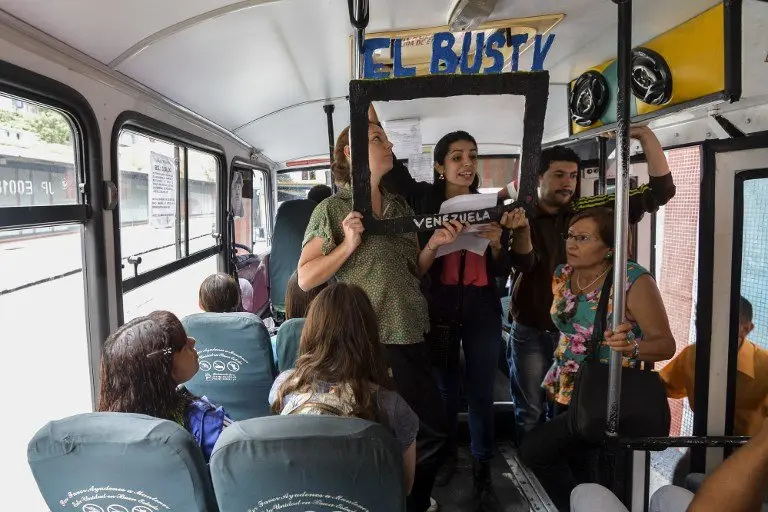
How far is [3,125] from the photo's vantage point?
64.1 inches

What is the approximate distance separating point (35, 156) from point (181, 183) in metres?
1.43

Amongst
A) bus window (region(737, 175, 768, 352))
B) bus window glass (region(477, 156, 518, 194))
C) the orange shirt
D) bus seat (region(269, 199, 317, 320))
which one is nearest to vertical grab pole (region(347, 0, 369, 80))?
bus window (region(737, 175, 768, 352))

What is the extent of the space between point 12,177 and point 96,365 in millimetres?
869

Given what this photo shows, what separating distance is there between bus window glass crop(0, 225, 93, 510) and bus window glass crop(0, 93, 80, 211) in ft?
0.39

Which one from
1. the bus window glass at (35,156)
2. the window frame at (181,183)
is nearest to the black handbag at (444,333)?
the window frame at (181,183)

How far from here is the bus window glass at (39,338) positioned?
1.76 meters

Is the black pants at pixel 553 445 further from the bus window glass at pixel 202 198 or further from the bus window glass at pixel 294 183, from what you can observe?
the bus window glass at pixel 294 183

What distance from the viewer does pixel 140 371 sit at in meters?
1.59

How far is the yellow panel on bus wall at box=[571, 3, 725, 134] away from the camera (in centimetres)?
175

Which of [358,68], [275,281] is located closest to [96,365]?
[358,68]

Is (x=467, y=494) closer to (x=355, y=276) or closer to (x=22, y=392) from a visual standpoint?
(x=355, y=276)

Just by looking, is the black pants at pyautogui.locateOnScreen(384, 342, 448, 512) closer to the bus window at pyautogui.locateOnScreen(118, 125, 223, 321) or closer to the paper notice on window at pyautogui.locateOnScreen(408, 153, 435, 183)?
the bus window at pyautogui.locateOnScreen(118, 125, 223, 321)

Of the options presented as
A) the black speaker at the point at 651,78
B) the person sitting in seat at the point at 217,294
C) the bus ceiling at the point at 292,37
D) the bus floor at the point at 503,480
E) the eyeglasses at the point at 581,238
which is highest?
the bus ceiling at the point at 292,37

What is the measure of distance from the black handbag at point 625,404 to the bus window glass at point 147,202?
2.01 metres
